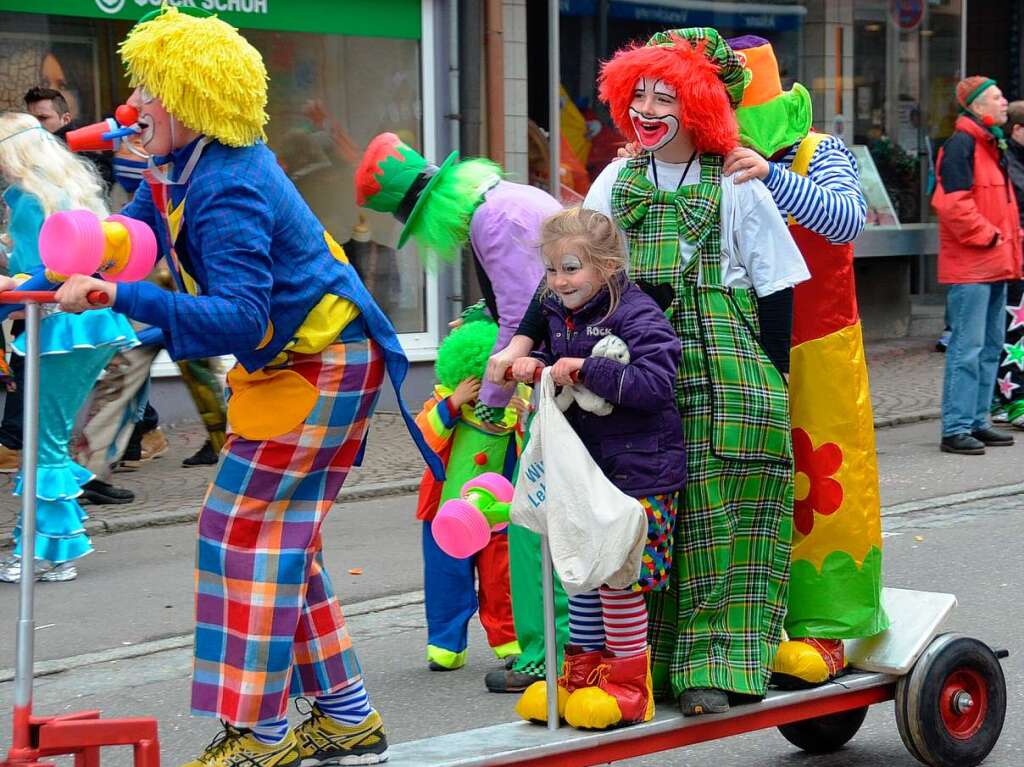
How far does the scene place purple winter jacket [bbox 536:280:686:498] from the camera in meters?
3.57

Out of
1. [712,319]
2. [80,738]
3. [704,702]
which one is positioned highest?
[712,319]

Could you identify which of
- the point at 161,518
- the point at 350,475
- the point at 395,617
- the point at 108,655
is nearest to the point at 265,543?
the point at 108,655

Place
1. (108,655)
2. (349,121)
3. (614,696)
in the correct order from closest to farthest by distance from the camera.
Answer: (614,696)
(108,655)
(349,121)

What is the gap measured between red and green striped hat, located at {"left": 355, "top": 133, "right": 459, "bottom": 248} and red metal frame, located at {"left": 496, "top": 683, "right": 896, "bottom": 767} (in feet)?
5.95

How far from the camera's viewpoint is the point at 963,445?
948 cm

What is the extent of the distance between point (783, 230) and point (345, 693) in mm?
1493

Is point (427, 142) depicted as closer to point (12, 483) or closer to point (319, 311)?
point (12, 483)

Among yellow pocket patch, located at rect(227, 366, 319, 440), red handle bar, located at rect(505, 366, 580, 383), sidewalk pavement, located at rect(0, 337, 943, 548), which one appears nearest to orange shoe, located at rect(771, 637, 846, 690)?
red handle bar, located at rect(505, 366, 580, 383)

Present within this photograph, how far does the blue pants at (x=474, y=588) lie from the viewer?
16.9 feet

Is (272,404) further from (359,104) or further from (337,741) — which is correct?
(359,104)

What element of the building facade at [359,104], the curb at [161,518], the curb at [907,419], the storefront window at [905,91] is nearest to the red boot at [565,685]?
the curb at [161,518]

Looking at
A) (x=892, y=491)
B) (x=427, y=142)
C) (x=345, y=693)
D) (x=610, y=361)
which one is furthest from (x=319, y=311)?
(x=427, y=142)

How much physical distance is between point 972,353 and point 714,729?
6.13 metres

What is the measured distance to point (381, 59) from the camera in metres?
11.4
